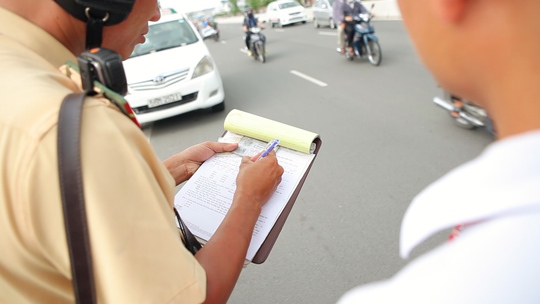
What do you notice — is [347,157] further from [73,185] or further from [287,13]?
[287,13]

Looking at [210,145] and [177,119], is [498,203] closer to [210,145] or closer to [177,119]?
[210,145]

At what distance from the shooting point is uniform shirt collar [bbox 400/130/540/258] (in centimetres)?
41

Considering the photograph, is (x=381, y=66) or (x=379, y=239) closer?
(x=379, y=239)

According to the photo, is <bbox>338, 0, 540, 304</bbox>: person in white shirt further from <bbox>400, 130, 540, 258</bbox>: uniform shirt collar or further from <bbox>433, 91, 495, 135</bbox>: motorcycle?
<bbox>433, 91, 495, 135</bbox>: motorcycle

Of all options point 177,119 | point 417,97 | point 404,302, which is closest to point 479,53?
point 404,302

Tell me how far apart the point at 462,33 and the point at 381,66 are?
7.62 meters

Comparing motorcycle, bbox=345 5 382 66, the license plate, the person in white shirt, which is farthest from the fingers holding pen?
motorcycle, bbox=345 5 382 66

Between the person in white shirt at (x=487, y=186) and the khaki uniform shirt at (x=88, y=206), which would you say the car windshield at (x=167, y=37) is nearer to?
the khaki uniform shirt at (x=88, y=206)

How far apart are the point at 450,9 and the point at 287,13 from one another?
2152 cm

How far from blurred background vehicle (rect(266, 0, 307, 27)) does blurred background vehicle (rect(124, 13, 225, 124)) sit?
15.7 metres

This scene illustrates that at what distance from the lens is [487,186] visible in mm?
428

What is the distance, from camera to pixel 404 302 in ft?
1.47

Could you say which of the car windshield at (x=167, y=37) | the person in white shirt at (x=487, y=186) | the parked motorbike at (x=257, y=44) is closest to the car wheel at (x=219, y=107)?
the car windshield at (x=167, y=37)

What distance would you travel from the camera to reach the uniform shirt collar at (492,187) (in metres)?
0.41
